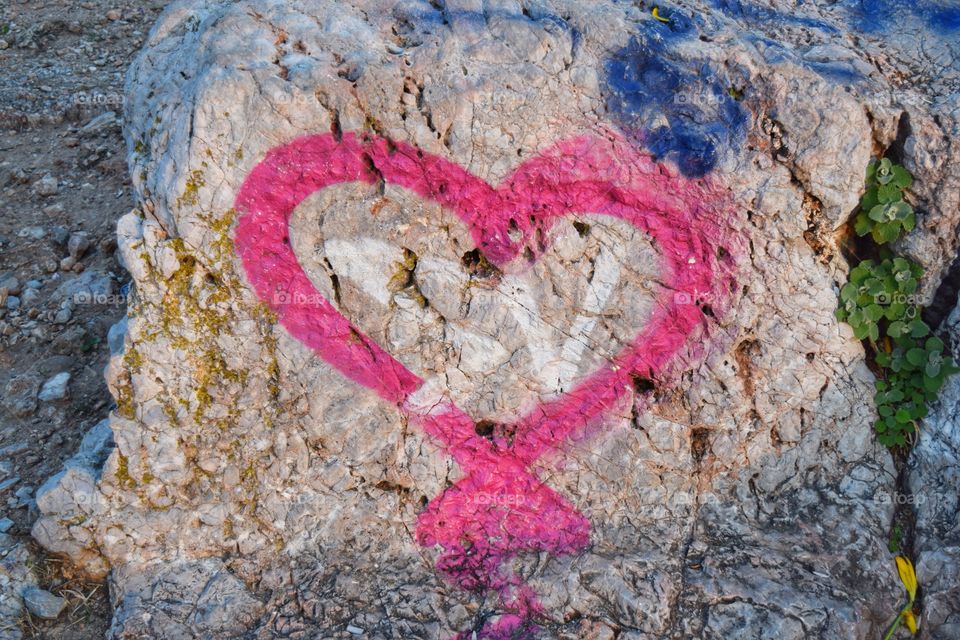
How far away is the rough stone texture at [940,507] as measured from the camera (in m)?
3.53

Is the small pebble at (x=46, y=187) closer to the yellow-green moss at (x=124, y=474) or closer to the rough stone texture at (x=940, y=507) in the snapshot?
the yellow-green moss at (x=124, y=474)

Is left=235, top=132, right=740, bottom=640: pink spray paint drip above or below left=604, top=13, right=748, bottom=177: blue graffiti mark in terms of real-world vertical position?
below

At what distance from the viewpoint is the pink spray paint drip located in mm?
3477

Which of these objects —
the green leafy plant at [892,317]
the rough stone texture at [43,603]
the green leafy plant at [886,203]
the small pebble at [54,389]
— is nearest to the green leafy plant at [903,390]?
the green leafy plant at [892,317]

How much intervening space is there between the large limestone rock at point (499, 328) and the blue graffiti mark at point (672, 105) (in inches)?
0.6

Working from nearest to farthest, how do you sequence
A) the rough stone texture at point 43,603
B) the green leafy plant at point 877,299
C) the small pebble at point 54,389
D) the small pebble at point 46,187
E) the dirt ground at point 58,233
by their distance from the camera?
1. the rough stone texture at point 43,603
2. the green leafy plant at point 877,299
3. the dirt ground at point 58,233
4. the small pebble at point 54,389
5. the small pebble at point 46,187

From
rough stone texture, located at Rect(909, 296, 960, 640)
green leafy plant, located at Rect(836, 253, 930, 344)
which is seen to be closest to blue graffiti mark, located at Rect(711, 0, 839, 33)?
green leafy plant, located at Rect(836, 253, 930, 344)

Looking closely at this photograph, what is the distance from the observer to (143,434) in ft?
11.8

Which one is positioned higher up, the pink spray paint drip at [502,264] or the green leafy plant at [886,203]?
the green leafy plant at [886,203]

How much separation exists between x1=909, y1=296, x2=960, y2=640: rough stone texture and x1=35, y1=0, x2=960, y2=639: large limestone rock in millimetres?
168

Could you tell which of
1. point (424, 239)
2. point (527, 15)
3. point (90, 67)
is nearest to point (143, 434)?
point (424, 239)

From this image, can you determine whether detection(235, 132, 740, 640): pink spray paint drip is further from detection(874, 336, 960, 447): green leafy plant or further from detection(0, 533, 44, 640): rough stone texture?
detection(0, 533, 44, 640): rough stone texture

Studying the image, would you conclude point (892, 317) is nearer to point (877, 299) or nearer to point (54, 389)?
point (877, 299)

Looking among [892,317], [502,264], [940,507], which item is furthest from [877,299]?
[502,264]
